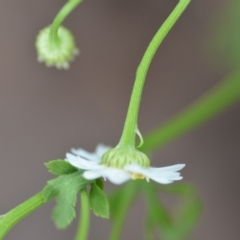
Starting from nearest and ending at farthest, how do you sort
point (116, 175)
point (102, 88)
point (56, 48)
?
point (116, 175) < point (56, 48) < point (102, 88)

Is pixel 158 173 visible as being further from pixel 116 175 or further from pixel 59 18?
pixel 59 18

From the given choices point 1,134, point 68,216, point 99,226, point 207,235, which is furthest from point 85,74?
point 68,216

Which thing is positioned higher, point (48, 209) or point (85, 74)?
point (85, 74)

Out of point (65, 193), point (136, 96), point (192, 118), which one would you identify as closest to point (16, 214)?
point (65, 193)

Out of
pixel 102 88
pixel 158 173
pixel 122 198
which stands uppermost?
pixel 102 88

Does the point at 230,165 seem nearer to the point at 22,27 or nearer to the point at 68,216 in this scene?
the point at 22,27

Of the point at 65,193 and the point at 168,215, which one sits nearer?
the point at 65,193
